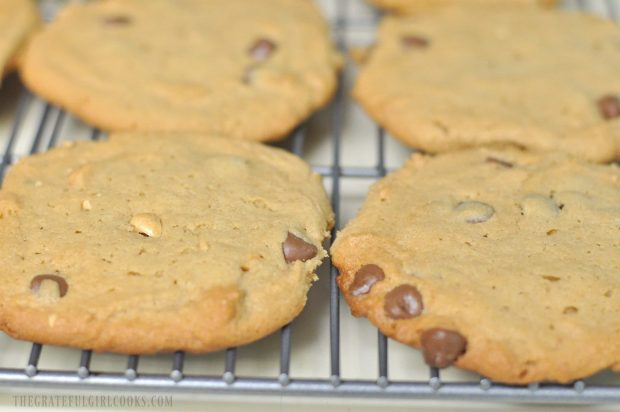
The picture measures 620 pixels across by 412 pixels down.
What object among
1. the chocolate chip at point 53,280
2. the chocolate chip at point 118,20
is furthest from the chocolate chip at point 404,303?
the chocolate chip at point 118,20

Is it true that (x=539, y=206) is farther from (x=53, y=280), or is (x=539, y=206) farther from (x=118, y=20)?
(x=118, y=20)

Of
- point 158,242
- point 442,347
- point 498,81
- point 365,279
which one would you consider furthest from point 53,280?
point 498,81

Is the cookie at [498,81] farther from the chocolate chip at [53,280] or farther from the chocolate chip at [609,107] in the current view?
the chocolate chip at [53,280]

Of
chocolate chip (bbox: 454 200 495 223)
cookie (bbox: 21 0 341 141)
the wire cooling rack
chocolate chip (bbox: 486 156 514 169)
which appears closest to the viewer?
the wire cooling rack

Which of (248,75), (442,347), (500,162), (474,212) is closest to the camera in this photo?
(442,347)

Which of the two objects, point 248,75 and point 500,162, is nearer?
→ point 500,162

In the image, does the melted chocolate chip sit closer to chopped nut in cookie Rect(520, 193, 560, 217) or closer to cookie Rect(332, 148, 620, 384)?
cookie Rect(332, 148, 620, 384)

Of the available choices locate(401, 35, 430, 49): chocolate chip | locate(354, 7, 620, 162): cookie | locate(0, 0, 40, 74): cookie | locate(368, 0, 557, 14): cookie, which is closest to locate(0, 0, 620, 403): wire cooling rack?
locate(354, 7, 620, 162): cookie

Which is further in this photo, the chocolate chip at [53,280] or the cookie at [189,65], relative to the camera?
the cookie at [189,65]
